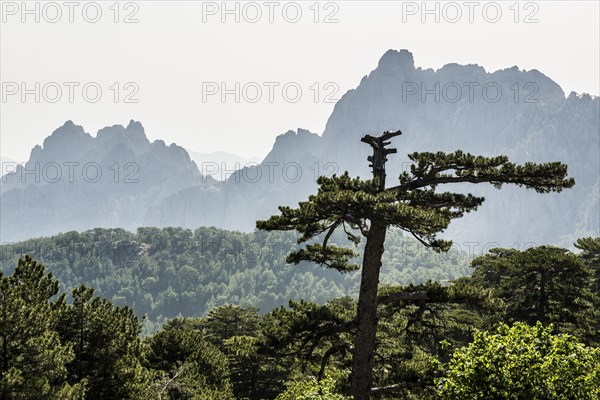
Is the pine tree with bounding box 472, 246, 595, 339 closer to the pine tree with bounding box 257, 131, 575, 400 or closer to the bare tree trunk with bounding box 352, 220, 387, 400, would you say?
the pine tree with bounding box 257, 131, 575, 400

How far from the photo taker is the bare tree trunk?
13.8 meters

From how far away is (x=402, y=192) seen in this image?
13.7m

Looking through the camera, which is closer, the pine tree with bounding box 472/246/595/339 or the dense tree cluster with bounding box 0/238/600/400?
the dense tree cluster with bounding box 0/238/600/400

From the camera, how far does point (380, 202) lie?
1182 cm

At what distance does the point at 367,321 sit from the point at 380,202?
4177mm

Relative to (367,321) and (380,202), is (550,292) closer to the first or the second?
(367,321)

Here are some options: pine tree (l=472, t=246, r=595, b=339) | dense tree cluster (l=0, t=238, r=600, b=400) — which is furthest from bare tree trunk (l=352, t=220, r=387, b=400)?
pine tree (l=472, t=246, r=595, b=339)

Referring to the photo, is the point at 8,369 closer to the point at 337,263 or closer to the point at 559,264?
the point at 337,263

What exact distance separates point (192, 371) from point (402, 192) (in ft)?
51.8

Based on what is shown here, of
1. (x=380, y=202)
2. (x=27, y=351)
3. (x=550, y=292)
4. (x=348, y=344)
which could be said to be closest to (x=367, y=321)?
(x=348, y=344)

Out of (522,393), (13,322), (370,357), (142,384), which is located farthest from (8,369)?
(522,393)

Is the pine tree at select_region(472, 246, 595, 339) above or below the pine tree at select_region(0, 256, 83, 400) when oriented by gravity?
above

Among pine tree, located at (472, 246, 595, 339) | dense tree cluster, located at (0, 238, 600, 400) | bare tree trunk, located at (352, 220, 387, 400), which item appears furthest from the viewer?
pine tree, located at (472, 246, 595, 339)

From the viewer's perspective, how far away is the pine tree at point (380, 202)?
12211 mm
